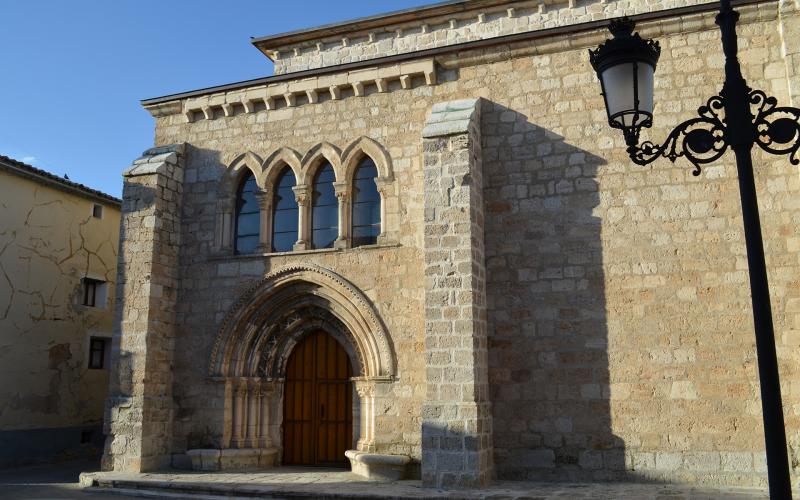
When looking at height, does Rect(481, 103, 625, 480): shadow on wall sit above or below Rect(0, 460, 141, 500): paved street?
above

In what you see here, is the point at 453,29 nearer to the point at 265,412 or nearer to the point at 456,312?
the point at 456,312

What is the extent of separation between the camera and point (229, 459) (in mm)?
10578

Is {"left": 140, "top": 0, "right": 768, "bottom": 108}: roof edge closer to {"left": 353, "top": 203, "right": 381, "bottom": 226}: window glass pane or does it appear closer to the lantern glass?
{"left": 353, "top": 203, "right": 381, "bottom": 226}: window glass pane

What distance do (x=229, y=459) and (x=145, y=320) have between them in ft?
8.17

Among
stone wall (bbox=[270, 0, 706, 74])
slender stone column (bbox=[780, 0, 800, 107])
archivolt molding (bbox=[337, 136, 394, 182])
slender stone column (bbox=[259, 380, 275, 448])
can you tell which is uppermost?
stone wall (bbox=[270, 0, 706, 74])

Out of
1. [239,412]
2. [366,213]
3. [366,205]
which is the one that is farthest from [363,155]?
[239,412]

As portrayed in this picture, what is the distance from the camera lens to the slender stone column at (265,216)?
444 inches

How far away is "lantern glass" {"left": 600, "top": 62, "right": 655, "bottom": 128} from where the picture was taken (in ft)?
13.7

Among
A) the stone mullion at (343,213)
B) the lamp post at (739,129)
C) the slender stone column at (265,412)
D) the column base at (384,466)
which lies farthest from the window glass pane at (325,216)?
the lamp post at (739,129)

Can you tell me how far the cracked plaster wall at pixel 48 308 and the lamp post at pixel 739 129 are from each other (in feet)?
40.7

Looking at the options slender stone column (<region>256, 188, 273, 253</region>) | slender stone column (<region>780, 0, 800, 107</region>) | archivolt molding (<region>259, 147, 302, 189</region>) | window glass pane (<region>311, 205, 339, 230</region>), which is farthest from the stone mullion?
slender stone column (<region>780, 0, 800, 107</region>)

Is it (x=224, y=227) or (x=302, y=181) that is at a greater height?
(x=302, y=181)

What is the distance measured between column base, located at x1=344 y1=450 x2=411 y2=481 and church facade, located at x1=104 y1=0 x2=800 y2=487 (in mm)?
28

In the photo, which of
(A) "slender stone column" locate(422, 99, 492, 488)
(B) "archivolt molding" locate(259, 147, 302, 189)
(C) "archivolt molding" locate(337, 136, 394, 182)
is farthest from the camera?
(B) "archivolt molding" locate(259, 147, 302, 189)
